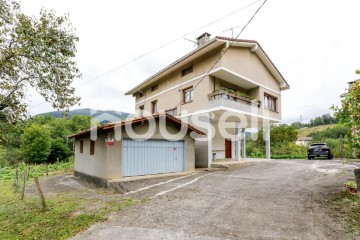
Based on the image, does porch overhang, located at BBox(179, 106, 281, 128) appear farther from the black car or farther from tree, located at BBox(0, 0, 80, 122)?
tree, located at BBox(0, 0, 80, 122)

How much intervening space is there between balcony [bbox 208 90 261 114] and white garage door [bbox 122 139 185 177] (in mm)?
3903

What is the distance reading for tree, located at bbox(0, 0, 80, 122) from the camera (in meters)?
7.29

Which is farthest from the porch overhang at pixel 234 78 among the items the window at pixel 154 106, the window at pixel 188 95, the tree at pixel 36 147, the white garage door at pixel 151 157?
the tree at pixel 36 147

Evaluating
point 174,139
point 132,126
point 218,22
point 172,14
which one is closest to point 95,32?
point 172,14

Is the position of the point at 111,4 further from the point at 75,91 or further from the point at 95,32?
the point at 75,91

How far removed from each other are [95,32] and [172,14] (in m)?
A: 3.88

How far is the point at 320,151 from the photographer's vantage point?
18.9 meters

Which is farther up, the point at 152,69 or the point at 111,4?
the point at 152,69

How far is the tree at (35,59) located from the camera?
23.9ft

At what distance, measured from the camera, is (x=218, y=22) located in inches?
414

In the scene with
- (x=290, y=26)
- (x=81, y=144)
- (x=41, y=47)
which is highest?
(x=290, y=26)

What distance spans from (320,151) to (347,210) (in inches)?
604

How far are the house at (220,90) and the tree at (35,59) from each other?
9.23 m

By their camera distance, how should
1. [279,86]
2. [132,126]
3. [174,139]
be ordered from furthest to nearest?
[279,86]
[174,139]
[132,126]
